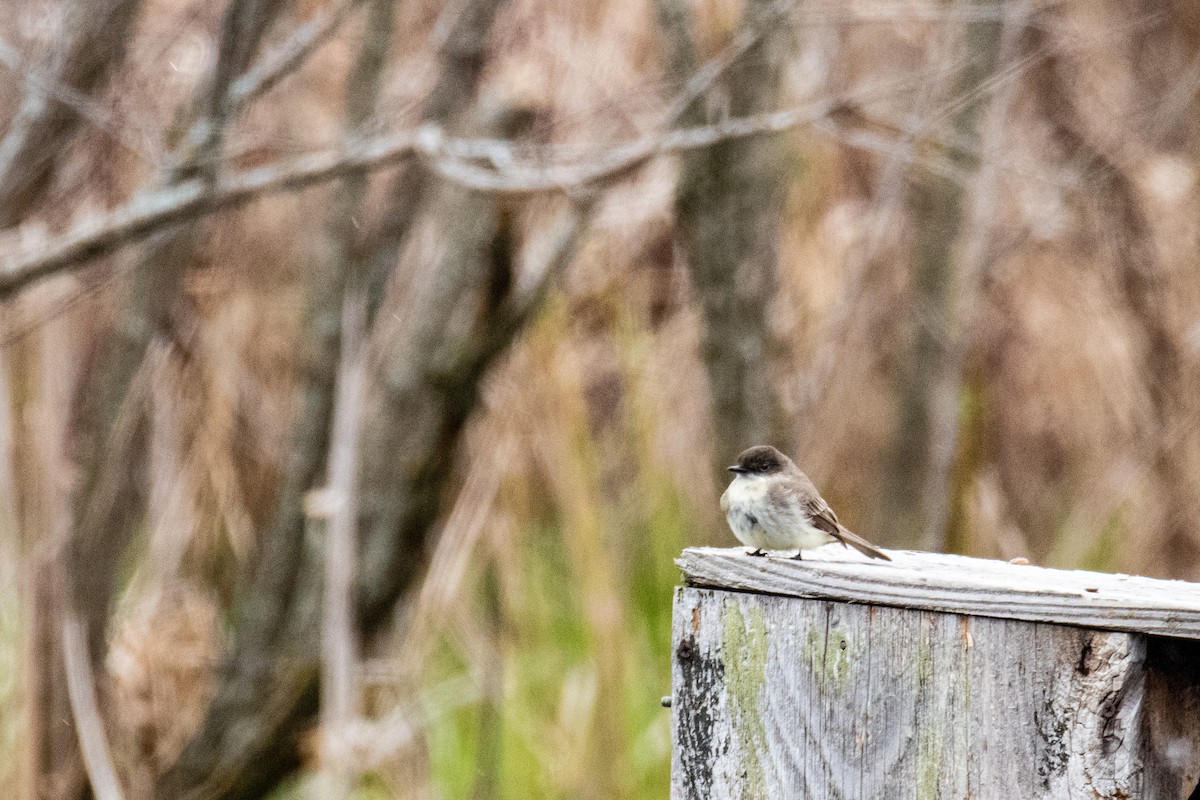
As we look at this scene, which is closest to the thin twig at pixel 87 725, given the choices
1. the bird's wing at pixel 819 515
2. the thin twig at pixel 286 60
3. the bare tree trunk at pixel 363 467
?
the bare tree trunk at pixel 363 467

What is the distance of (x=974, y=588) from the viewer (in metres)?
1.86

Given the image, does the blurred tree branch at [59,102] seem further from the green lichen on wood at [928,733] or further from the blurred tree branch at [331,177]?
the green lichen on wood at [928,733]

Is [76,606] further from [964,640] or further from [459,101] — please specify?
[964,640]

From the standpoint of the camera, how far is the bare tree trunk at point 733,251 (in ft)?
13.6

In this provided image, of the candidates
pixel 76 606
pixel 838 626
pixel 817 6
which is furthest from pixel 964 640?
pixel 817 6

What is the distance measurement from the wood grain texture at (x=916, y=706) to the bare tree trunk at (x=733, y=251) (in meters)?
2.10

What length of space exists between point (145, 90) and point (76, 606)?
2232 millimetres

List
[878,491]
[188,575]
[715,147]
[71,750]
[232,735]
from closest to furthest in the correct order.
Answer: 1. [71,750]
2. [715,147]
3. [232,735]
4. [878,491]
5. [188,575]

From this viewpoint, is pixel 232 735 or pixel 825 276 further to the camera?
pixel 825 276

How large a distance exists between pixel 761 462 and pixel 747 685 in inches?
28.8

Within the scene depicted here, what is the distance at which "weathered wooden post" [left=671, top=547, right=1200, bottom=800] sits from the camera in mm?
1807

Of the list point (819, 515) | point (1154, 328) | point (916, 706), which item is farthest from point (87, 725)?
point (1154, 328)

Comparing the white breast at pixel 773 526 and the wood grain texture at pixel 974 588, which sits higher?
the white breast at pixel 773 526

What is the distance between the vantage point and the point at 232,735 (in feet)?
15.1
